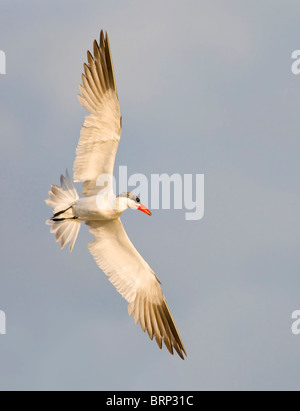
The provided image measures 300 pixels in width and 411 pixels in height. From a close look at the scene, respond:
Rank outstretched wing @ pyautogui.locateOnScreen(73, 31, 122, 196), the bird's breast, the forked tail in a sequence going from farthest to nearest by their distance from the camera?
1. the forked tail
2. the bird's breast
3. outstretched wing @ pyautogui.locateOnScreen(73, 31, 122, 196)

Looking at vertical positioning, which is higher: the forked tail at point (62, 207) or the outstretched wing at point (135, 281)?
the forked tail at point (62, 207)

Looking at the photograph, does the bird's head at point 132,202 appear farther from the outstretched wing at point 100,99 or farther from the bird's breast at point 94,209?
the outstretched wing at point 100,99

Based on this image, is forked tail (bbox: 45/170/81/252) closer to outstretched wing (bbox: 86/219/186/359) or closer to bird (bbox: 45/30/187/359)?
bird (bbox: 45/30/187/359)

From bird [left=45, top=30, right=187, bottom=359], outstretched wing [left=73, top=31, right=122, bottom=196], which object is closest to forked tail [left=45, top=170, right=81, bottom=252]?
bird [left=45, top=30, right=187, bottom=359]

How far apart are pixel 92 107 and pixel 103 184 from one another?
1780mm

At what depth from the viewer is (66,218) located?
69.0 ft

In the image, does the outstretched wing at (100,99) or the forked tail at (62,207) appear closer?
the outstretched wing at (100,99)

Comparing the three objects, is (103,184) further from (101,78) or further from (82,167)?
(101,78)

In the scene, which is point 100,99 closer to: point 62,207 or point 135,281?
point 62,207

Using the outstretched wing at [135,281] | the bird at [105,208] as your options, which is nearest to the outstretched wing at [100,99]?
the bird at [105,208]

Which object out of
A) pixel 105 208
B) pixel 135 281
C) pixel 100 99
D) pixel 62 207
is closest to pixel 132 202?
pixel 105 208

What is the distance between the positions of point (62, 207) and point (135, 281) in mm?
2466

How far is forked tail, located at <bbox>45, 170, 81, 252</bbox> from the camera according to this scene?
20.9 m

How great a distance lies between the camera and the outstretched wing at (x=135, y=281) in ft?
70.4
